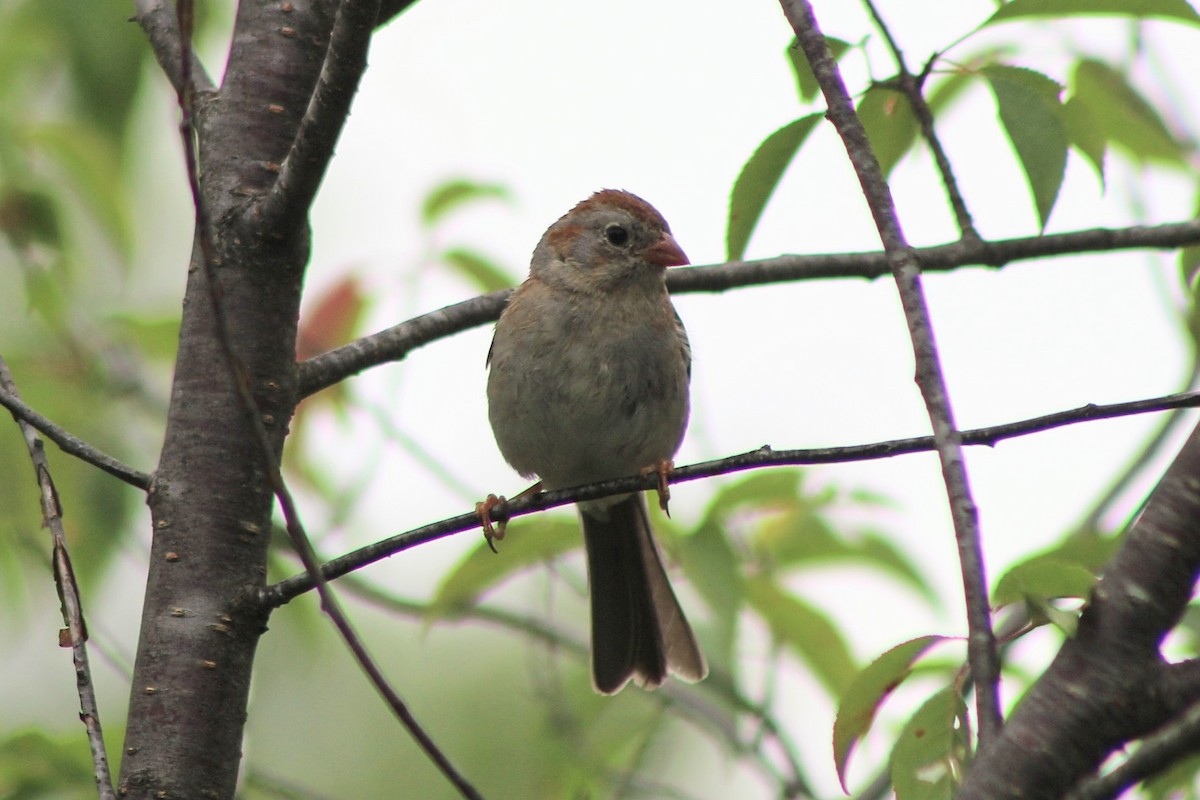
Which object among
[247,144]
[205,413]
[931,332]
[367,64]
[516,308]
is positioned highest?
[516,308]

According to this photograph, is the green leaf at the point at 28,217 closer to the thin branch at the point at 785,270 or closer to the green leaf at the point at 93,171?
the green leaf at the point at 93,171

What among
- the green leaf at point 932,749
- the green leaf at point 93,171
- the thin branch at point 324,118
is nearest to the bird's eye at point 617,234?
the green leaf at point 93,171

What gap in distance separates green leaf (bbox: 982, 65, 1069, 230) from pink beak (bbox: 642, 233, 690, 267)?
84.7 inches

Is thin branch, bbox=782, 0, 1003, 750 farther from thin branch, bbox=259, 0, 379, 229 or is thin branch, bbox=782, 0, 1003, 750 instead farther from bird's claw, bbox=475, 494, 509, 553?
bird's claw, bbox=475, 494, 509, 553

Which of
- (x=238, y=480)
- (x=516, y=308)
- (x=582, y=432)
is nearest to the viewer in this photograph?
(x=238, y=480)

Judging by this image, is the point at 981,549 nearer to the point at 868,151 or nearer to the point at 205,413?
the point at 868,151

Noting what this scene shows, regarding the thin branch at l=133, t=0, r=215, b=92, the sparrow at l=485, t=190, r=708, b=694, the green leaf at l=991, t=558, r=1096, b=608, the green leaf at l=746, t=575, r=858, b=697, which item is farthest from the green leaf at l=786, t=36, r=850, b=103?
the green leaf at l=746, t=575, r=858, b=697

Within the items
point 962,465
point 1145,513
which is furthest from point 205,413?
point 1145,513

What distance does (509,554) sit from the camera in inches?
161

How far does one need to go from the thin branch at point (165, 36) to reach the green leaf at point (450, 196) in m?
1.26

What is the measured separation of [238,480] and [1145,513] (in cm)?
197

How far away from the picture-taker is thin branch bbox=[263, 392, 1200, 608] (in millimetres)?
2264

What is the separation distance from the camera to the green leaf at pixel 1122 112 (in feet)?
13.0

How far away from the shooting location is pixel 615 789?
4.75 meters
